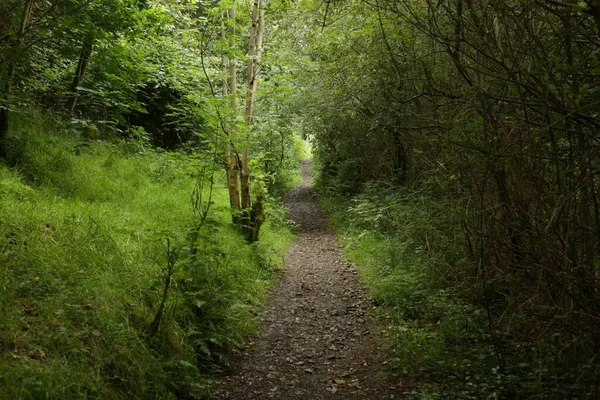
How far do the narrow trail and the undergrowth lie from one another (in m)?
0.34

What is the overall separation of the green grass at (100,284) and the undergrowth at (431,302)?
2315 mm

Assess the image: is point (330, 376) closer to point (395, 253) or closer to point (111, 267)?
point (111, 267)

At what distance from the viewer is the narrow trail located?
487 cm

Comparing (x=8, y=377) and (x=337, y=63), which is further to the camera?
(x=337, y=63)

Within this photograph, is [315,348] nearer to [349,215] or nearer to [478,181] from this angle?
[478,181]

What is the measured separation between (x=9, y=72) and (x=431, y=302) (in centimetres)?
775

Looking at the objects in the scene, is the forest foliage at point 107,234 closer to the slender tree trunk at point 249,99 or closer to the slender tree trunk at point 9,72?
the slender tree trunk at point 9,72

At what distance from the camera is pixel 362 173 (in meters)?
15.7

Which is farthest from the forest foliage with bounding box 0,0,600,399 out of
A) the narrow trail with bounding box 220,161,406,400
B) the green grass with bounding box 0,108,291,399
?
the narrow trail with bounding box 220,161,406,400

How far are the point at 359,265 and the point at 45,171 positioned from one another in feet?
21.7

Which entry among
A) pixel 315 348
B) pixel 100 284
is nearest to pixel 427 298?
pixel 315 348

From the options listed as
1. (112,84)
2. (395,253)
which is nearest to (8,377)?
(395,253)

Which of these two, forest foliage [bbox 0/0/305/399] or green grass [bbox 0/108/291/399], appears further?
forest foliage [bbox 0/0/305/399]

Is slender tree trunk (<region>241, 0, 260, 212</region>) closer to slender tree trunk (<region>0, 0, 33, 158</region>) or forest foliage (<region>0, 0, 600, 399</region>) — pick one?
forest foliage (<region>0, 0, 600, 399</region>)
